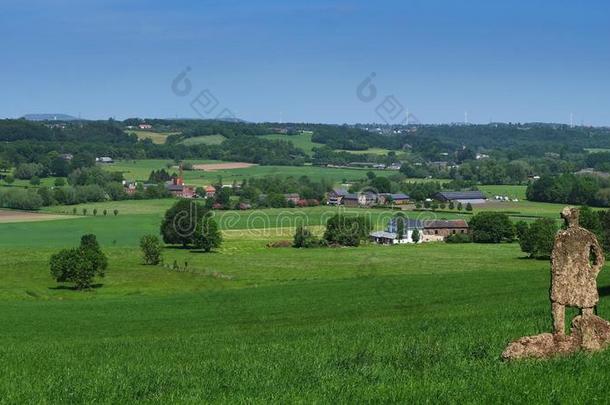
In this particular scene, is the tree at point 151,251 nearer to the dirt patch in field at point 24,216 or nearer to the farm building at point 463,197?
the dirt patch in field at point 24,216

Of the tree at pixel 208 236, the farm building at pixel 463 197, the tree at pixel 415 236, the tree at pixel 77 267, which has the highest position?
the tree at pixel 77 267

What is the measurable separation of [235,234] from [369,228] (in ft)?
59.7

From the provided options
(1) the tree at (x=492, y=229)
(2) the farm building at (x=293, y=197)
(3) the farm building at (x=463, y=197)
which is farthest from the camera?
(2) the farm building at (x=293, y=197)

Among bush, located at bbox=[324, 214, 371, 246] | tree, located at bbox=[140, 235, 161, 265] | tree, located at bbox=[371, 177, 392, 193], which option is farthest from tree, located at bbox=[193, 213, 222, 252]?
tree, located at bbox=[371, 177, 392, 193]

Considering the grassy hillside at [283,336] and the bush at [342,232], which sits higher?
the grassy hillside at [283,336]

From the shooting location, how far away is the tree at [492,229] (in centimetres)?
10375

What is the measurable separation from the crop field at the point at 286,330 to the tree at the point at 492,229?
40.3 feet

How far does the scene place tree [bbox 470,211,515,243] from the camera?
104 m

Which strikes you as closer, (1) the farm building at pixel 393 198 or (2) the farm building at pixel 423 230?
(2) the farm building at pixel 423 230

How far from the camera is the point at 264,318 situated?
135ft

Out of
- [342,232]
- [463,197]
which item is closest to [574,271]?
[342,232]

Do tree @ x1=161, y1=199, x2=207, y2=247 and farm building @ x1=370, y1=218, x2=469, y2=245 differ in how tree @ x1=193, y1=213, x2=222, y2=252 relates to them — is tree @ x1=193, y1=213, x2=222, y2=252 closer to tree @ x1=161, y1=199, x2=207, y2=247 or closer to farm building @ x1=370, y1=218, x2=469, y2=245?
tree @ x1=161, y1=199, x2=207, y2=247

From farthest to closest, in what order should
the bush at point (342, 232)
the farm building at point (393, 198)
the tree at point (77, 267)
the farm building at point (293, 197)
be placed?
the farm building at point (393, 198)
the farm building at point (293, 197)
the bush at point (342, 232)
the tree at point (77, 267)

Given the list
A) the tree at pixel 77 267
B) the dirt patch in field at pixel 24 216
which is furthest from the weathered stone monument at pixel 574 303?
the dirt patch in field at pixel 24 216
